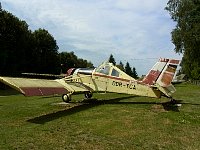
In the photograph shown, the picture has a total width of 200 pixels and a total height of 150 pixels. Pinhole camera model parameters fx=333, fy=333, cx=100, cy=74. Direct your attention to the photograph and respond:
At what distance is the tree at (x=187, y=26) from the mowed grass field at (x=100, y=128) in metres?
29.8

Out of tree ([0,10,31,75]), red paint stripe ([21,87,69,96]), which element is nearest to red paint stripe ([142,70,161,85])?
red paint stripe ([21,87,69,96])

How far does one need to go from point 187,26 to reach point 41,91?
35176 millimetres

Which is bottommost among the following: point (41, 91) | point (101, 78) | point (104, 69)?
point (41, 91)

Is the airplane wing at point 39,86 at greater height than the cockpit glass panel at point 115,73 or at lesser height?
lesser

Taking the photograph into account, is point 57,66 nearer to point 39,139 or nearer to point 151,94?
point 151,94

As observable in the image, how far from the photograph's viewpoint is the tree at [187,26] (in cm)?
4512

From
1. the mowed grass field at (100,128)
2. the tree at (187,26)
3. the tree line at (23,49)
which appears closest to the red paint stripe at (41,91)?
the mowed grass field at (100,128)

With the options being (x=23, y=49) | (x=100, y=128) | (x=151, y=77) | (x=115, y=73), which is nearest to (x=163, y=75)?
(x=151, y=77)

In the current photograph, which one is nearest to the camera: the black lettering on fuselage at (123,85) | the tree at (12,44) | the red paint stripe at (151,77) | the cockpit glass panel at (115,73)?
the red paint stripe at (151,77)

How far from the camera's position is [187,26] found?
152ft

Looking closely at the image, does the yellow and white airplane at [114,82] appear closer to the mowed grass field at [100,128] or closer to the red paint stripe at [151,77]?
the red paint stripe at [151,77]

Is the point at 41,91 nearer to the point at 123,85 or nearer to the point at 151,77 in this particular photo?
the point at 123,85

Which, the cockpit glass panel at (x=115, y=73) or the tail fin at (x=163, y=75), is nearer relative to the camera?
the tail fin at (x=163, y=75)

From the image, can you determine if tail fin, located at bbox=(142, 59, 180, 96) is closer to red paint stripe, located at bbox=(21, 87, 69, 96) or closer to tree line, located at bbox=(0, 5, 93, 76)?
red paint stripe, located at bbox=(21, 87, 69, 96)
